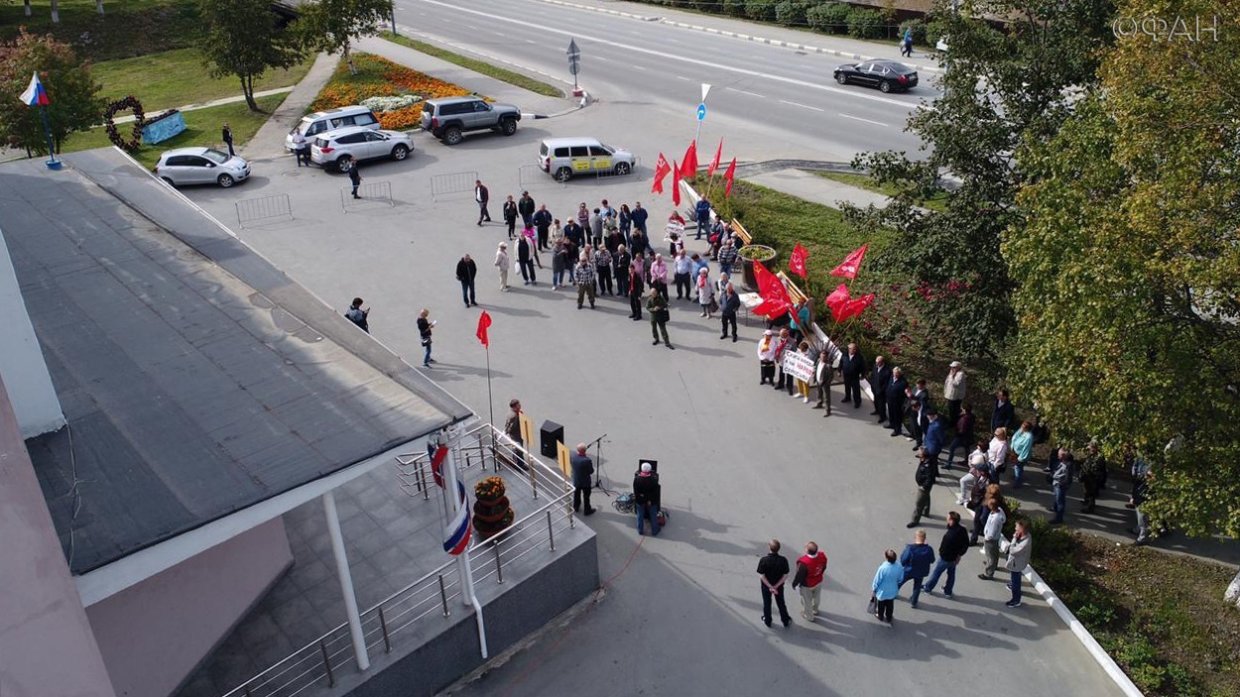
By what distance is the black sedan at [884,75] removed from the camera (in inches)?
1554

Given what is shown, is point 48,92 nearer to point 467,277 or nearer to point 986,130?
point 467,277

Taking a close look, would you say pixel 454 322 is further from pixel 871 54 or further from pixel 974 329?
pixel 871 54

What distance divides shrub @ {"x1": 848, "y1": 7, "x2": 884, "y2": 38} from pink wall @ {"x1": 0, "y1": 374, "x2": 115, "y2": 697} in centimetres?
4787

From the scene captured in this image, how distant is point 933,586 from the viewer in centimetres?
1383

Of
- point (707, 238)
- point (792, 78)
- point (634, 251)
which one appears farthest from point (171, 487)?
point (792, 78)

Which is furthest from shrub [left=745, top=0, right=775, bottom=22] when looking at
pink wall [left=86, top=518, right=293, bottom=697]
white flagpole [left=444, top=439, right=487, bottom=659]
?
pink wall [left=86, top=518, right=293, bottom=697]

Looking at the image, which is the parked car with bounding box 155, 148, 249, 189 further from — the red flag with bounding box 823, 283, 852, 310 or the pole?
the pole

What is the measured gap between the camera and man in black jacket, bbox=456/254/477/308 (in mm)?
22109

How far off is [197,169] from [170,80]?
2187cm

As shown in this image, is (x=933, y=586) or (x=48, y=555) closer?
(x=48, y=555)

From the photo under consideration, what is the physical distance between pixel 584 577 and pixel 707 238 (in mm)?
13904

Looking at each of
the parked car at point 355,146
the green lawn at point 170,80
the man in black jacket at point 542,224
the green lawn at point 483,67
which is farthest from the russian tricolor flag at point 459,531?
the green lawn at point 170,80

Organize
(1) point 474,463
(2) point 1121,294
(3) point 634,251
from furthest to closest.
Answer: (3) point 634,251
(1) point 474,463
(2) point 1121,294

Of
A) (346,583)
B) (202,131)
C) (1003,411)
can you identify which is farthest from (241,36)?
(1003,411)
